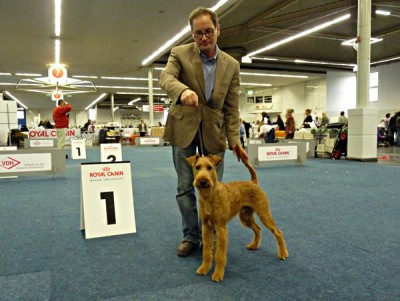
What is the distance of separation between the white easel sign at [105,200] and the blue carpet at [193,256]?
11cm

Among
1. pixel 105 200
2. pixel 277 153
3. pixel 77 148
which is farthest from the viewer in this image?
pixel 77 148

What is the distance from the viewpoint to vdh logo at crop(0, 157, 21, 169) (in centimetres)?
519

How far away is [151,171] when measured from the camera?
21.2 ft

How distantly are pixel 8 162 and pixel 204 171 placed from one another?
474 cm

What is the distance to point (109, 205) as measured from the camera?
2.62m

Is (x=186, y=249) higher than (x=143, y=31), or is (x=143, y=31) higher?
(x=143, y=31)

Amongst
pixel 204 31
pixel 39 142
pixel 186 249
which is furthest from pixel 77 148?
pixel 204 31

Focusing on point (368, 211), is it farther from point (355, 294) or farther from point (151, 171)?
point (151, 171)

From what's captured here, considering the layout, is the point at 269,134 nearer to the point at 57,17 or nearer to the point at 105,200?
the point at 57,17

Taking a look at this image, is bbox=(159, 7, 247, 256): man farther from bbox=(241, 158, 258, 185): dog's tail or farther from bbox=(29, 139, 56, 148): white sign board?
bbox=(29, 139, 56, 148): white sign board

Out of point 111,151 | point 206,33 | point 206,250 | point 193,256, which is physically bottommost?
point 193,256

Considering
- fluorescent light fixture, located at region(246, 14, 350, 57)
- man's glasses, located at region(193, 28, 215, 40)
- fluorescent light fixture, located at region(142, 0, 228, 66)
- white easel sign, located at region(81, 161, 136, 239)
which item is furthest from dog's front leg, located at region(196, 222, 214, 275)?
fluorescent light fixture, located at region(246, 14, 350, 57)

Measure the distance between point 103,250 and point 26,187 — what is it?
3133mm

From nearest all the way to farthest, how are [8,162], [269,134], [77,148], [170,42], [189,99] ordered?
[189,99] → [8,162] → [77,148] → [269,134] → [170,42]
